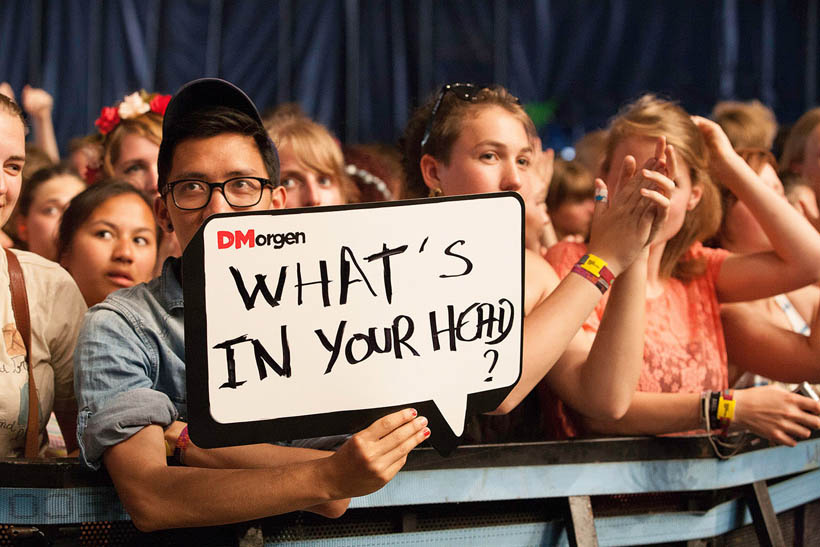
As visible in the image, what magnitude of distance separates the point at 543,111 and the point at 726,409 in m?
6.20

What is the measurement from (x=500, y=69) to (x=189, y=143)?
6.63 m

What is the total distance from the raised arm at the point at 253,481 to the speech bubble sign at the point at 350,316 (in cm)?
5

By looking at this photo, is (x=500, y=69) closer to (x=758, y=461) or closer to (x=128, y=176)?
(x=128, y=176)

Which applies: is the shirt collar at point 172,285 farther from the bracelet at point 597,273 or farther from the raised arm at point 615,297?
the bracelet at point 597,273

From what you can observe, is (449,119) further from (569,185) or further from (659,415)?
(569,185)

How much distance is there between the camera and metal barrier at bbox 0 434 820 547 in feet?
4.08

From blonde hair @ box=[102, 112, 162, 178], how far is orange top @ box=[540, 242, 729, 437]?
1327 millimetres

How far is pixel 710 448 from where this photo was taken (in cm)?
164

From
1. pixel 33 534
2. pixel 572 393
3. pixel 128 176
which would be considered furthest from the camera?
pixel 128 176

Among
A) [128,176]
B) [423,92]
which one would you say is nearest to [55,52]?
[423,92]

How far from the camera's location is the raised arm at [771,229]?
2.11 m

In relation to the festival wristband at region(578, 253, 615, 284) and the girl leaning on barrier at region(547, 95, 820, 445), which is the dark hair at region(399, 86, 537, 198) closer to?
the girl leaning on barrier at region(547, 95, 820, 445)

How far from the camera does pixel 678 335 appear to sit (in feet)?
6.73

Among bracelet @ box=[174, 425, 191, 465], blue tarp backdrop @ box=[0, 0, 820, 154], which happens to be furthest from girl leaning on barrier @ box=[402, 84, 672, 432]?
blue tarp backdrop @ box=[0, 0, 820, 154]
